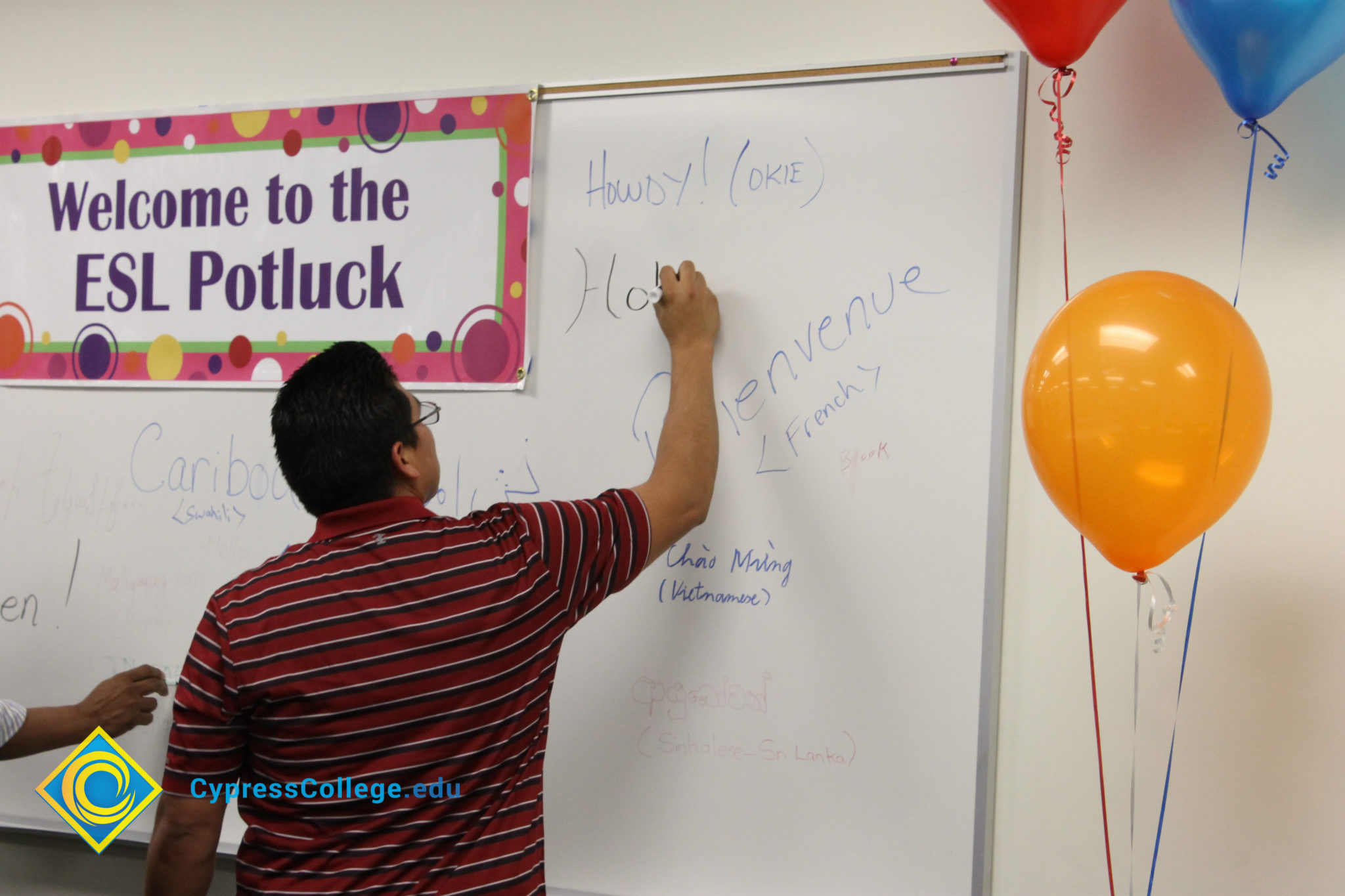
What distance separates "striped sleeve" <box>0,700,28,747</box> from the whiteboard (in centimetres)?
67

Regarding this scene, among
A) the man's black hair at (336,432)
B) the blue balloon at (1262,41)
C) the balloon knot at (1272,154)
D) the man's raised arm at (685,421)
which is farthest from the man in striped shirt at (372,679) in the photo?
the balloon knot at (1272,154)

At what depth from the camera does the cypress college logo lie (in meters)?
1.55

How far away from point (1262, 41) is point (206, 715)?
1338mm

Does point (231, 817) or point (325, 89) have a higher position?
point (325, 89)

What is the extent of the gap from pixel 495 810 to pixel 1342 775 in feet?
3.56

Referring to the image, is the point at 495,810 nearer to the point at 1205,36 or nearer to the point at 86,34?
the point at 1205,36

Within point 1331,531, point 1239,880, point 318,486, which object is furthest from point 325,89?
point 1239,880

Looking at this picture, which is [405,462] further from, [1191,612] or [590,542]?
[1191,612]

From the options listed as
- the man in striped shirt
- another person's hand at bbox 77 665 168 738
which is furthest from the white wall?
another person's hand at bbox 77 665 168 738

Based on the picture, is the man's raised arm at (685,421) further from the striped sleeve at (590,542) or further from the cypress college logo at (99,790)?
the cypress college logo at (99,790)

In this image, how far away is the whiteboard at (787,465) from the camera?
1.25 m

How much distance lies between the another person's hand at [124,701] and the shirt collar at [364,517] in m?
0.70

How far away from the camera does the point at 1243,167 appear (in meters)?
1.21

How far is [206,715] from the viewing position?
36.7 inches
